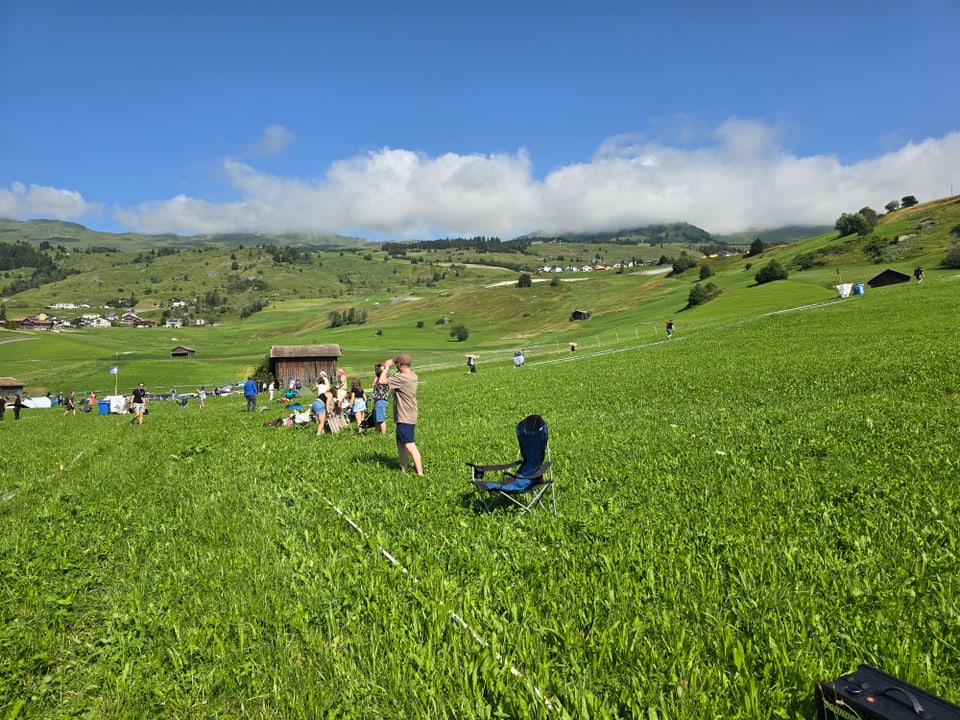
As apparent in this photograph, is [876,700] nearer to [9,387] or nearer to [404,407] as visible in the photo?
[404,407]

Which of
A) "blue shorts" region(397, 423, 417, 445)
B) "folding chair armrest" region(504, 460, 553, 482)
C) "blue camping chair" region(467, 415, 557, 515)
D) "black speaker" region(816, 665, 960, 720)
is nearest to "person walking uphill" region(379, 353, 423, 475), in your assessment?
"blue shorts" region(397, 423, 417, 445)

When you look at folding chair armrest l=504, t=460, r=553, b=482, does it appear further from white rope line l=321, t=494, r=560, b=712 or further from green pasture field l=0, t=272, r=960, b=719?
white rope line l=321, t=494, r=560, b=712

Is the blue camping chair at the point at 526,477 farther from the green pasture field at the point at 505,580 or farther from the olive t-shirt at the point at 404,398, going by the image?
the olive t-shirt at the point at 404,398

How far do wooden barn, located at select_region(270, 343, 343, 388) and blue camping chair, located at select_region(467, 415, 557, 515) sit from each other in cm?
5368

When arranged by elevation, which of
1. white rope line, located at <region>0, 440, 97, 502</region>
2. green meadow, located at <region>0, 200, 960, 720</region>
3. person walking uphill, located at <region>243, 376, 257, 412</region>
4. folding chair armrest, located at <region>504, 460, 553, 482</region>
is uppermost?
folding chair armrest, located at <region>504, 460, 553, 482</region>

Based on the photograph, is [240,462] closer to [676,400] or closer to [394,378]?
[394,378]

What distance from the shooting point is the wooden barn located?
59719mm

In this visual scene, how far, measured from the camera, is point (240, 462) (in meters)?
12.7

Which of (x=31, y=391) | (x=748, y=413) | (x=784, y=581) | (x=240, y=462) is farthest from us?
(x=31, y=391)

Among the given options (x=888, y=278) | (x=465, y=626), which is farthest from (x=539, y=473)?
(x=888, y=278)

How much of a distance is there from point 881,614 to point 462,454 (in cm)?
835

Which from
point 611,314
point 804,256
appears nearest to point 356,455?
point 611,314

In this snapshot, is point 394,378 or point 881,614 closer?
point 881,614

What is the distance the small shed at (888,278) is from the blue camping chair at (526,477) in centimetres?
7336
